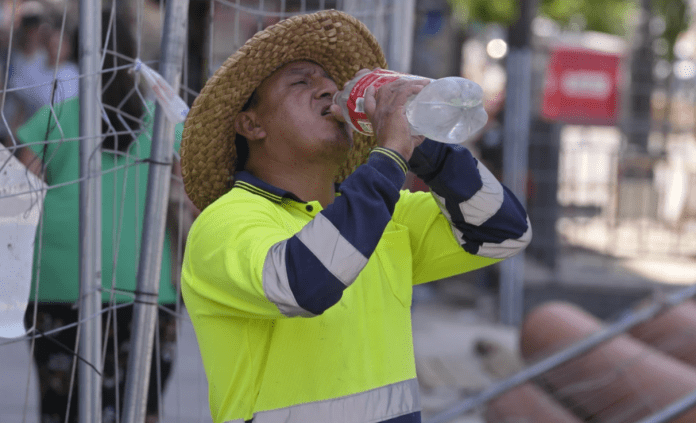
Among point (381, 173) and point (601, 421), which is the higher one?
point (381, 173)

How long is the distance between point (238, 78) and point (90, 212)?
0.58 metres

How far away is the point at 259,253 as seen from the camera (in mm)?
1535

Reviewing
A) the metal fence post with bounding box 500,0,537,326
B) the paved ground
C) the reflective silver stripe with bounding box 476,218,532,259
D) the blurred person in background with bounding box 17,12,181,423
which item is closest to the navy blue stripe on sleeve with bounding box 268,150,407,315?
the reflective silver stripe with bounding box 476,218,532,259

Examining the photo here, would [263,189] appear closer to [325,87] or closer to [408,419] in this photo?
[325,87]

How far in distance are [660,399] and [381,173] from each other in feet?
8.97

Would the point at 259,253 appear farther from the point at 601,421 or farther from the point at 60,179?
the point at 601,421

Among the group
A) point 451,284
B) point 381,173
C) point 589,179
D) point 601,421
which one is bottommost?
point 451,284

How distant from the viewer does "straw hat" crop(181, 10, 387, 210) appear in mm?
1890

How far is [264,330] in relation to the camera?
169 centimetres

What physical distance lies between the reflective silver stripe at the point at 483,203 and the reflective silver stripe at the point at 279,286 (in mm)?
526

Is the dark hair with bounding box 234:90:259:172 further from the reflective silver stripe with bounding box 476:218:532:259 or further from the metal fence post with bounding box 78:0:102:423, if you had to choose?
the reflective silver stripe with bounding box 476:218:532:259

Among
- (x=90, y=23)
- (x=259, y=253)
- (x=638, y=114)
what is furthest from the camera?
(x=638, y=114)

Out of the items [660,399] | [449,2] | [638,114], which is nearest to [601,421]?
[660,399]

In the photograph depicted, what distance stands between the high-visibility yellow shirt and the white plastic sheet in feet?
1.73
